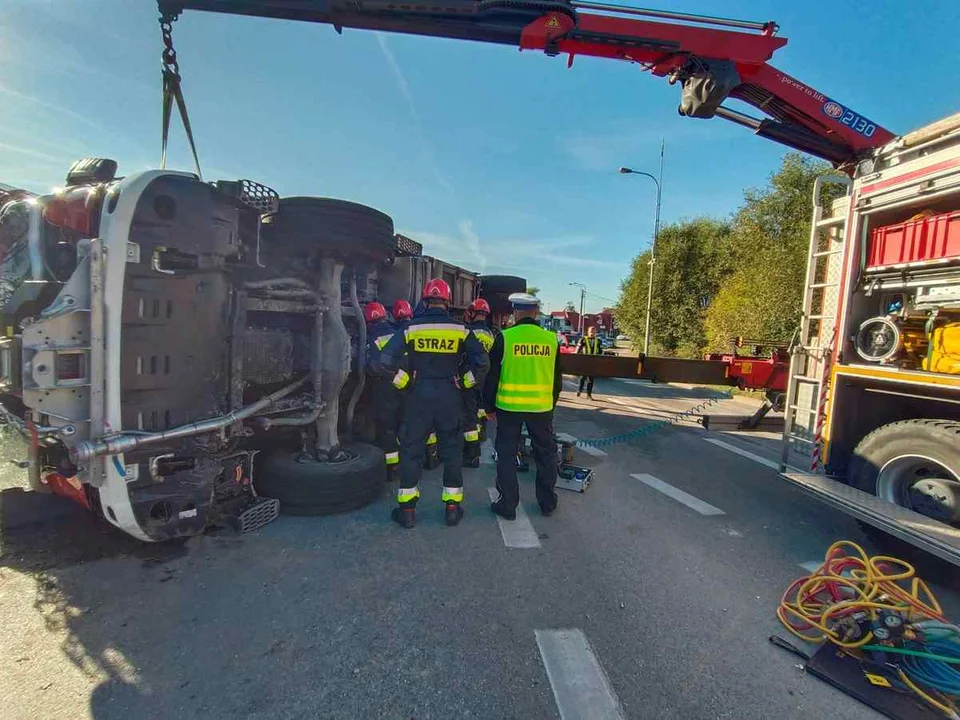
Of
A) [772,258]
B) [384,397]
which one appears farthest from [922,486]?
[772,258]

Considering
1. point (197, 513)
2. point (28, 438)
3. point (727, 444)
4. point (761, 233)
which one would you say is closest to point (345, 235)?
point (197, 513)

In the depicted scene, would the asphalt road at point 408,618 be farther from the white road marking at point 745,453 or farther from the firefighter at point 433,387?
the white road marking at point 745,453

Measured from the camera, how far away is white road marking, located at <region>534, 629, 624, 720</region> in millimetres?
1988

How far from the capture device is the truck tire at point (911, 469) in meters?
3.18

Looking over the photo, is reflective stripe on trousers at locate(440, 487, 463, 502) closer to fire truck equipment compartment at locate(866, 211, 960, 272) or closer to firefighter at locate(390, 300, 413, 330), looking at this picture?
firefighter at locate(390, 300, 413, 330)

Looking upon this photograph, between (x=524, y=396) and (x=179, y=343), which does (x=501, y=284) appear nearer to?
(x=524, y=396)

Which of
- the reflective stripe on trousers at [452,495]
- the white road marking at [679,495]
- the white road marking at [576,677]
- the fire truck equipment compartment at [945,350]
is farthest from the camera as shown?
the white road marking at [679,495]

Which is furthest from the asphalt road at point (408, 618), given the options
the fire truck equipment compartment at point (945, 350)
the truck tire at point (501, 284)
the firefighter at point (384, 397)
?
the truck tire at point (501, 284)

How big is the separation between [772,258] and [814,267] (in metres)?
13.0

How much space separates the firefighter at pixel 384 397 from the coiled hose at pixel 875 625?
11.2ft

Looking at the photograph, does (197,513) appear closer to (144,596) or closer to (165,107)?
(144,596)

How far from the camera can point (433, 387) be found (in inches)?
153

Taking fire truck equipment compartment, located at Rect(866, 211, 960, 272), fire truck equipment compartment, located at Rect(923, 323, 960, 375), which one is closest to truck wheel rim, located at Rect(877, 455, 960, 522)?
fire truck equipment compartment, located at Rect(923, 323, 960, 375)

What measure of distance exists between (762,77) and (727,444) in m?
5.13
